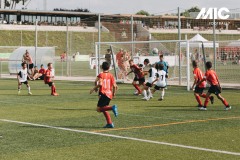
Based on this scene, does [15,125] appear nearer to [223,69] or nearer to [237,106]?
[237,106]

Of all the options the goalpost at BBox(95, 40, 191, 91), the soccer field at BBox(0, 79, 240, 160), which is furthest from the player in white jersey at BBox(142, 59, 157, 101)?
the goalpost at BBox(95, 40, 191, 91)

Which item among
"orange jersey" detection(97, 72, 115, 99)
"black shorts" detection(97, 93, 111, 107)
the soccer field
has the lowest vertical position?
the soccer field

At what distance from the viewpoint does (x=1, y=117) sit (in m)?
15.4

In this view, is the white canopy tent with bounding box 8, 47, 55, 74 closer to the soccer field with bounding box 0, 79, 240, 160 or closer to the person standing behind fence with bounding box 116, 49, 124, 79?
the person standing behind fence with bounding box 116, 49, 124, 79

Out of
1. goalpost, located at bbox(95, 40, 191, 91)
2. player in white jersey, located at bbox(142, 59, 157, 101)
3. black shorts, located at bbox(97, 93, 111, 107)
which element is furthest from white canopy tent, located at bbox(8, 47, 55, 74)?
black shorts, located at bbox(97, 93, 111, 107)

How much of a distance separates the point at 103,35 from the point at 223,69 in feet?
47.5

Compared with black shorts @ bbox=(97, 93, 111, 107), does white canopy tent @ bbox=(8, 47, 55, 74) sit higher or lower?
higher

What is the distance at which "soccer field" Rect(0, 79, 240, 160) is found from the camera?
9.88 meters

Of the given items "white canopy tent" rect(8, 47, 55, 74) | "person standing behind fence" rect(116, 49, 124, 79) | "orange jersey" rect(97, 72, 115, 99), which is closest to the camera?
"orange jersey" rect(97, 72, 115, 99)

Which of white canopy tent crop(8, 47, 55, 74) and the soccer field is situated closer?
the soccer field

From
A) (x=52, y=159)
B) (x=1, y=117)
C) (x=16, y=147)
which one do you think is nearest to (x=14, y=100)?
(x=1, y=117)

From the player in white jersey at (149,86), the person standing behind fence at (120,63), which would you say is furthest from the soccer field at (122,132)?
the person standing behind fence at (120,63)

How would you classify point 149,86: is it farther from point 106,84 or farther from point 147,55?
point 147,55

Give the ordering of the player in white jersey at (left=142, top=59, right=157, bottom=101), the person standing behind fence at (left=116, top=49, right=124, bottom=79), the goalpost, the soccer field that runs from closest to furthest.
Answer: the soccer field
the player in white jersey at (left=142, top=59, right=157, bottom=101)
the goalpost
the person standing behind fence at (left=116, top=49, right=124, bottom=79)
